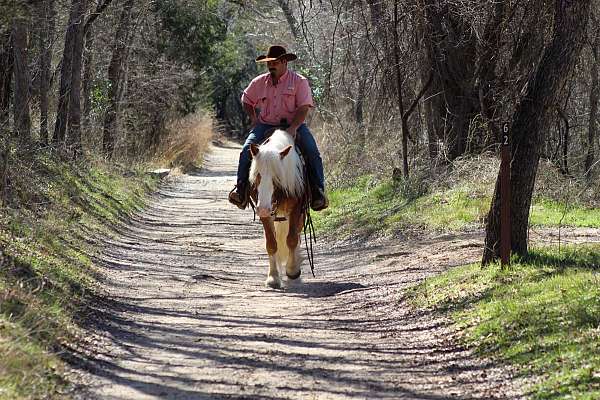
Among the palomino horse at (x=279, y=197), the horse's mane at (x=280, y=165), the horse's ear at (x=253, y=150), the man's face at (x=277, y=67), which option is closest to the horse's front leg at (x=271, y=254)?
the palomino horse at (x=279, y=197)

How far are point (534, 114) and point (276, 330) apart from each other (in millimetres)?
3355

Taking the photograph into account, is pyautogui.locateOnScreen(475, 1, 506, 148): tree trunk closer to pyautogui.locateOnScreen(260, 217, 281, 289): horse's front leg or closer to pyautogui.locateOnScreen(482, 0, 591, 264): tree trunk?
pyautogui.locateOnScreen(482, 0, 591, 264): tree trunk

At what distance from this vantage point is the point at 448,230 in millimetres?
14094

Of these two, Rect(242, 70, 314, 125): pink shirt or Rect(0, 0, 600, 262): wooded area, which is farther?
Rect(242, 70, 314, 125): pink shirt

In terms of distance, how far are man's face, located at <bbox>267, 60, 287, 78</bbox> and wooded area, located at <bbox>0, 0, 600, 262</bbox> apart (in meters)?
2.32

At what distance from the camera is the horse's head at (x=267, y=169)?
11102mm

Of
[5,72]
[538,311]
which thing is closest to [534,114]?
[538,311]

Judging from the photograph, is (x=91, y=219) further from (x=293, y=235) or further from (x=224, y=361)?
(x=224, y=361)

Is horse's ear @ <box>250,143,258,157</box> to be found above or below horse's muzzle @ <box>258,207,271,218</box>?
above

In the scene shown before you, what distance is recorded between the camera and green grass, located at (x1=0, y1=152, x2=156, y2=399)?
20.8 feet

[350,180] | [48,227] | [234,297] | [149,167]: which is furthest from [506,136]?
[149,167]

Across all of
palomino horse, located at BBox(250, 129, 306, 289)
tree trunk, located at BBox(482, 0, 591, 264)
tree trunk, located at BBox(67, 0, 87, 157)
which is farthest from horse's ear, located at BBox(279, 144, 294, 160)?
tree trunk, located at BBox(67, 0, 87, 157)

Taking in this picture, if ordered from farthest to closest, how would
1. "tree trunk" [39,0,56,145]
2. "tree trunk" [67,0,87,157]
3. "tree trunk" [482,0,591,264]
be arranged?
1. "tree trunk" [67,0,87,157]
2. "tree trunk" [39,0,56,145]
3. "tree trunk" [482,0,591,264]

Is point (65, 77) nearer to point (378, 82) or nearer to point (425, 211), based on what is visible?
point (378, 82)
